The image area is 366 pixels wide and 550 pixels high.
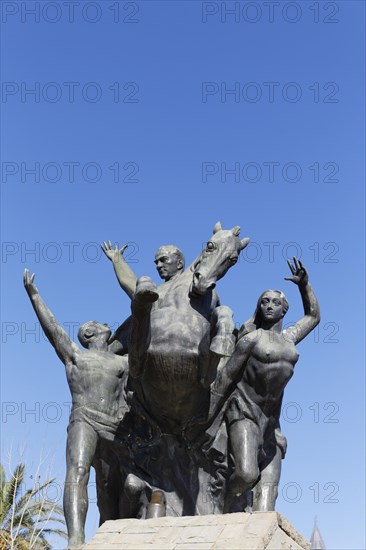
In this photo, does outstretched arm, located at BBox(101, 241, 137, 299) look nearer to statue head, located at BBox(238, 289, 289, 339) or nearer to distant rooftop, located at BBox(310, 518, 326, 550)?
statue head, located at BBox(238, 289, 289, 339)

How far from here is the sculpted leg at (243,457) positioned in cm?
865

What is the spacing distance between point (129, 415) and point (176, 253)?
160cm

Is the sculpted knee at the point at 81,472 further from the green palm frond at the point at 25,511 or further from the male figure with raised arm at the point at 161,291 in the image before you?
the green palm frond at the point at 25,511

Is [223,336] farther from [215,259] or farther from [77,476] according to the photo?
[77,476]

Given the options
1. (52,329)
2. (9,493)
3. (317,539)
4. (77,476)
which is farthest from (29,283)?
(317,539)

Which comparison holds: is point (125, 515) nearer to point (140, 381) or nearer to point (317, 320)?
point (140, 381)

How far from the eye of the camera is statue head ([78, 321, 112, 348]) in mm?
9594

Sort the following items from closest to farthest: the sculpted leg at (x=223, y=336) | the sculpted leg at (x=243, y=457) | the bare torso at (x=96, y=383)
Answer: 1. the sculpted leg at (x=223, y=336)
2. the sculpted leg at (x=243, y=457)
3. the bare torso at (x=96, y=383)

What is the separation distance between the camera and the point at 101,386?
9227 mm

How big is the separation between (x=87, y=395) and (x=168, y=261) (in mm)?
1479

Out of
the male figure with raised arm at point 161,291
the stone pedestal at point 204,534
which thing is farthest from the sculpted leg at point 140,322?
the stone pedestal at point 204,534

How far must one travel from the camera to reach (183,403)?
8773 millimetres

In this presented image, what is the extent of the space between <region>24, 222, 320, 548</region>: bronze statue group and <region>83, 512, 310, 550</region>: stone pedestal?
762 mm

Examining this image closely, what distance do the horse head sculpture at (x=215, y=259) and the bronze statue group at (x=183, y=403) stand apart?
0.04ft
